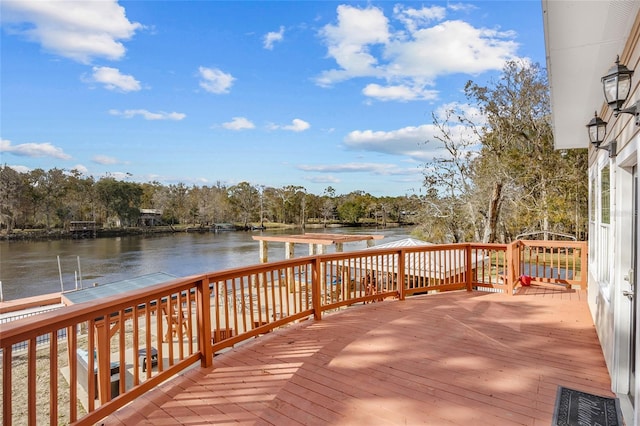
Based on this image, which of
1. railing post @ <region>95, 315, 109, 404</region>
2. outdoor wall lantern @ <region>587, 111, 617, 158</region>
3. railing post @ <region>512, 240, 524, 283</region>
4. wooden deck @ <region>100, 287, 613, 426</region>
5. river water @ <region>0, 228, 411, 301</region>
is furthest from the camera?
river water @ <region>0, 228, 411, 301</region>

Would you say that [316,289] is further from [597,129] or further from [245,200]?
[245,200]

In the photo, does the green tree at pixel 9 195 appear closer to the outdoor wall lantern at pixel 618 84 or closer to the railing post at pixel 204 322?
the railing post at pixel 204 322

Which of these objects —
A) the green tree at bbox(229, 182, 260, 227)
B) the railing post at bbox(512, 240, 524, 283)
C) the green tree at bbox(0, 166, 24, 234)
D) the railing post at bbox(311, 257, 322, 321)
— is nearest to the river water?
the green tree at bbox(0, 166, 24, 234)

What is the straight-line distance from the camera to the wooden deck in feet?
7.61

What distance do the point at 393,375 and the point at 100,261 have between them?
3251 cm

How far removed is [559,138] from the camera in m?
5.51

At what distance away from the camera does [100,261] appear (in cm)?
2919

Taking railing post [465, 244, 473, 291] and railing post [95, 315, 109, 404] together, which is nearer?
railing post [95, 315, 109, 404]

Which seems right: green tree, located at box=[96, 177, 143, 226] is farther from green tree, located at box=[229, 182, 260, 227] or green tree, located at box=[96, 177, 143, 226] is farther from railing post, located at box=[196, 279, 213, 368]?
railing post, located at box=[196, 279, 213, 368]

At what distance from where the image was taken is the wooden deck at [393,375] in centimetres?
232

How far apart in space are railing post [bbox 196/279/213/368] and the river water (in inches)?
633

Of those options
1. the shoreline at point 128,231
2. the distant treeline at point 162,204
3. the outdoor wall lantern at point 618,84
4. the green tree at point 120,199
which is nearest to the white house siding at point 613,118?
the outdoor wall lantern at point 618,84

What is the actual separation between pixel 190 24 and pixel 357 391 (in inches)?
613

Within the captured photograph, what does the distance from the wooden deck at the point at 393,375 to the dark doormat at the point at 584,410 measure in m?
0.07
